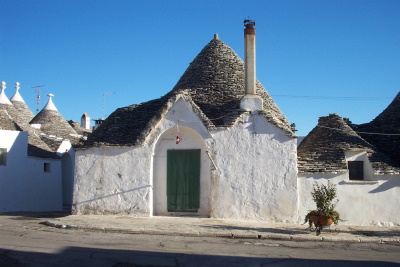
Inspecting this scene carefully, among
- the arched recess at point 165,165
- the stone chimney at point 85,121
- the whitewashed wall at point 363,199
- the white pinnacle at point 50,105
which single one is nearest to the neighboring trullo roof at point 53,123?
the white pinnacle at point 50,105

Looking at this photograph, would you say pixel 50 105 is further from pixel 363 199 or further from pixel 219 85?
pixel 363 199

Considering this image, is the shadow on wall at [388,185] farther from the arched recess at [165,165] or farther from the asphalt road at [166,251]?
the arched recess at [165,165]

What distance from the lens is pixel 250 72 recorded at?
14977 mm

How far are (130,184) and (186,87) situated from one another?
207 inches

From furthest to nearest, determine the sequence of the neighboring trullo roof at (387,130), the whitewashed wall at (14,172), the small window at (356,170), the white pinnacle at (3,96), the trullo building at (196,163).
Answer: the white pinnacle at (3,96), the whitewashed wall at (14,172), the neighboring trullo roof at (387,130), the small window at (356,170), the trullo building at (196,163)

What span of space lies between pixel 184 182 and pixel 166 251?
6.22m

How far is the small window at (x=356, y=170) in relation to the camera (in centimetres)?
1498

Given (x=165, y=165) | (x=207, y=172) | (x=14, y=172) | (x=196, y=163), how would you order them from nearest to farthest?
(x=207, y=172)
(x=196, y=163)
(x=165, y=165)
(x=14, y=172)

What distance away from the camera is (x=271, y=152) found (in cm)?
1388

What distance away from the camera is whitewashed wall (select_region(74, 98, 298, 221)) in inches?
542

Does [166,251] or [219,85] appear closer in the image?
[166,251]

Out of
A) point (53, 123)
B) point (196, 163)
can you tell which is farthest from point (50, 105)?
point (196, 163)

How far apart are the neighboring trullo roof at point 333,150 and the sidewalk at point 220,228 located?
202cm

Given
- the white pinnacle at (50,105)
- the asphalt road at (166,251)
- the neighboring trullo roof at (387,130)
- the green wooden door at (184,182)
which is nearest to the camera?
the asphalt road at (166,251)
